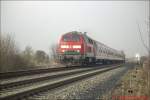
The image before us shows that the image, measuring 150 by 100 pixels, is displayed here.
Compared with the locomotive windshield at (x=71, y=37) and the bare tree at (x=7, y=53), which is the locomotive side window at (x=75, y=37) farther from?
the bare tree at (x=7, y=53)

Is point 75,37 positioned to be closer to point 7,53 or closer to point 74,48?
point 74,48

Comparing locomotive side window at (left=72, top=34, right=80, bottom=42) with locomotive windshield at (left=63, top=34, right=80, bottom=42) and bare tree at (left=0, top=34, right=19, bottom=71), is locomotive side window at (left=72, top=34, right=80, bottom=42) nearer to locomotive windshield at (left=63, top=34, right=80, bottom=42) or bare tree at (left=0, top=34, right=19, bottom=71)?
locomotive windshield at (left=63, top=34, right=80, bottom=42)

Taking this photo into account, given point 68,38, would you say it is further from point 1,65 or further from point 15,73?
point 15,73

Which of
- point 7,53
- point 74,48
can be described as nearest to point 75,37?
point 74,48

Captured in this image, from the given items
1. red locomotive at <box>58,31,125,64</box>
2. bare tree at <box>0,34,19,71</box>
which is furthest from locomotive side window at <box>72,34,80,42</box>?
bare tree at <box>0,34,19,71</box>

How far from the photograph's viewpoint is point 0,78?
12.5 m

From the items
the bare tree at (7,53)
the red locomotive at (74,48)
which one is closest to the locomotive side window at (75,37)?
the red locomotive at (74,48)

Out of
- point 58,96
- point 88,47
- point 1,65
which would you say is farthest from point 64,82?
point 88,47

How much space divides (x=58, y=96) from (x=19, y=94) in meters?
1.30

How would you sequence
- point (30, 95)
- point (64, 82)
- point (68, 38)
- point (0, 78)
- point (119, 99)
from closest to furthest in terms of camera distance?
point (119, 99)
point (30, 95)
point (64, 82)
point (0, 78)
point (68, 38)

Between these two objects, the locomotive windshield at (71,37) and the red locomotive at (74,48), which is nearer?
the red locomotive at (74,48)

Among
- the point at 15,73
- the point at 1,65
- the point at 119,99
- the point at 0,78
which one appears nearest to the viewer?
the point at 119,99

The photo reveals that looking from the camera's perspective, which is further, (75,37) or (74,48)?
(75,37)

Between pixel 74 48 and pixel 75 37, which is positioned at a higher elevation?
pixel 75 37
